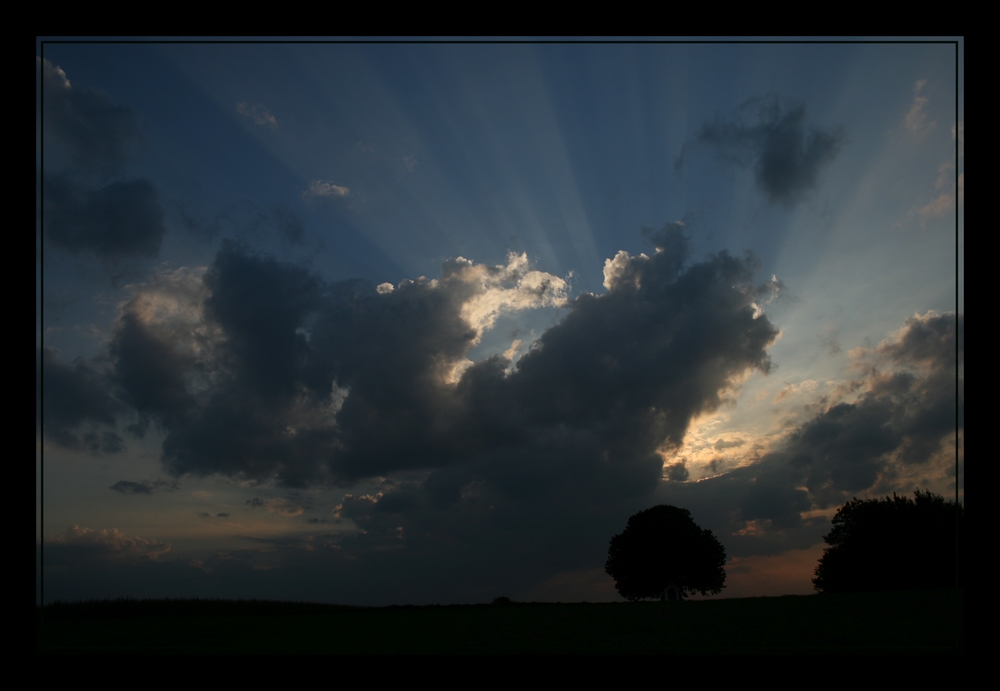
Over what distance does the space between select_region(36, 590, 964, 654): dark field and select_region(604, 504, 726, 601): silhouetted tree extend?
22971 millimetres

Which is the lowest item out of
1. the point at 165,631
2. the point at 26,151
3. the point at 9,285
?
the point at 165,631

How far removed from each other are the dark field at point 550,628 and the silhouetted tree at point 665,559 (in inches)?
904

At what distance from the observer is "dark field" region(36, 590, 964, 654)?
16.2m

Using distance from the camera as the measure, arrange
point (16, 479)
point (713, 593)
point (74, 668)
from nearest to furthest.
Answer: point (16, 479), point (74, 668), point (713, 593)

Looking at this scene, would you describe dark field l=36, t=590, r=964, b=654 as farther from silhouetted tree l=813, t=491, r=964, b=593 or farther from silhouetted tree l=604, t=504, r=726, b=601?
silhouetted tree l=604, t=504, r=726, b=601

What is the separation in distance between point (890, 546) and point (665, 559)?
A: 1735 cm

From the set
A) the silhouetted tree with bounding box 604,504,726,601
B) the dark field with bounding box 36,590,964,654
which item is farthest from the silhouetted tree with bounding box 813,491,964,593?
the dark field with bounding box 36,590,964,654

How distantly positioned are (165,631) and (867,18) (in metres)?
27.2

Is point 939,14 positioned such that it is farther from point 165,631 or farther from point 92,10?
point 165,631

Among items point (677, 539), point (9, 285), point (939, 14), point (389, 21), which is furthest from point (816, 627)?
point (677, 539)

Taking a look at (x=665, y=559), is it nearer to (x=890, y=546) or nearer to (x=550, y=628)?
(x=890, y=546)

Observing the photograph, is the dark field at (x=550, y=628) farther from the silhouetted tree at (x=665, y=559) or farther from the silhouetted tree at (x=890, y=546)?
the silhouetted tree at (x=665, y=559)

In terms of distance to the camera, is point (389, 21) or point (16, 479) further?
point (389, 21)

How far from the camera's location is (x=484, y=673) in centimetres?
916
